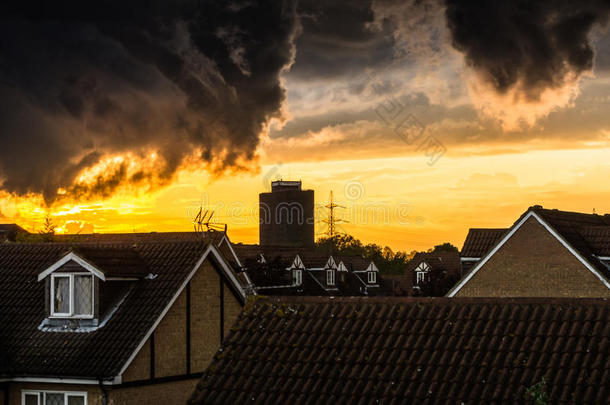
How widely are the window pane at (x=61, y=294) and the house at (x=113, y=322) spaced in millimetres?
28

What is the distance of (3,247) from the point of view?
27.4 m

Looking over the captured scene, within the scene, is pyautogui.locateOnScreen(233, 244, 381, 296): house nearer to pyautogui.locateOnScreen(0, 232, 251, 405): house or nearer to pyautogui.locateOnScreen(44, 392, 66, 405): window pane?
pyautogui.locateOnScreen(0, 232, 251, 405): house

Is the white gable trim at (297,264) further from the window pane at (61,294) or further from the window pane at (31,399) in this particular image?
the window pane at (31,399)

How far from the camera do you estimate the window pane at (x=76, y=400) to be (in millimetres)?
22266

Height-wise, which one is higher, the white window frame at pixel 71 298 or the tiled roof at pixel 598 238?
the tiled roof at pixel 598 238

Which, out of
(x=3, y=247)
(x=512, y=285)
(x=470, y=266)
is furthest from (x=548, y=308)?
(x=470, y=266)

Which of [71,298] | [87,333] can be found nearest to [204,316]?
[87,333]

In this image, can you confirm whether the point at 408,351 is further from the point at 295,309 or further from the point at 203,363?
the point at 203,363

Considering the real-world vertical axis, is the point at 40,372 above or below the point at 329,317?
below

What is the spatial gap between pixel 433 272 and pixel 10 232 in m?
33.4

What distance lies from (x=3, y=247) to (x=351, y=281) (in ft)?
198

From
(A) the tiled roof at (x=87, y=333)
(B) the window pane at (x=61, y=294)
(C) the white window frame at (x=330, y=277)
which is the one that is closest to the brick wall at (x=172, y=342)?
(A) the tiled roof at (x=87, y=333)

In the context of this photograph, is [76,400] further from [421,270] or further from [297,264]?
[421,270]

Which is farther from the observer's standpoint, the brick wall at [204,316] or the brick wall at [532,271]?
the brick wall at [532,271]
